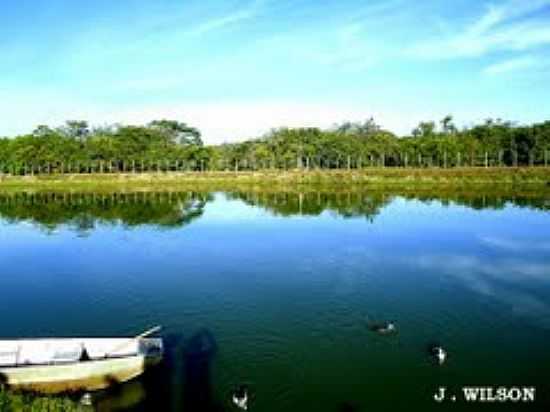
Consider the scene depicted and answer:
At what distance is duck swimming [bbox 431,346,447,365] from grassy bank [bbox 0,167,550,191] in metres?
76.3

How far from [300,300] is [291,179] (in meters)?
80.3

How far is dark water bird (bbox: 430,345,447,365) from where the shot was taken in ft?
71.6

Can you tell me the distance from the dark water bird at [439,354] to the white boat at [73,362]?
9.50 meters

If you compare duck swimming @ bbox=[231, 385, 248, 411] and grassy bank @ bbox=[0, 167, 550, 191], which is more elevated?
grassy bank @ bbox=[0, 167, 550, 191]

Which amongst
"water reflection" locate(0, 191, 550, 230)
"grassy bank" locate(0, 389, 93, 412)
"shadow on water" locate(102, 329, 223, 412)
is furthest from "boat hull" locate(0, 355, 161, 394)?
"water reflection" locate(0, 191, 550, 230)

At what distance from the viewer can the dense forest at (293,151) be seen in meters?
119

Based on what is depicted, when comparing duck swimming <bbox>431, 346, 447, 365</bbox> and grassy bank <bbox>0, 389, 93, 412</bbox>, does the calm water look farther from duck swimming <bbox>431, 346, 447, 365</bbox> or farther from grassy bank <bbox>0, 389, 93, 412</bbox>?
grassy bank <bbox>0, 389, 93, 412</bbox>

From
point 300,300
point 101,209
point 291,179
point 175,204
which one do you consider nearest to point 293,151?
point 291,179

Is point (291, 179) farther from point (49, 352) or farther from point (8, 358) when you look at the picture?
point (8, 358)

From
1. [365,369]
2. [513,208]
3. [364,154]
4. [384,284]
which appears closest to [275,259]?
[384,284]

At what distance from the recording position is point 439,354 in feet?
71.7

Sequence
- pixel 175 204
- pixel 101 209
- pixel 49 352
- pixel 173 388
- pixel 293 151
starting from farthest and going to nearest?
pixel 293 151 → pixel 175 204 → pixel 101 209 → pixel 49 352 → pixel 173 388

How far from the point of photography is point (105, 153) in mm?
128625

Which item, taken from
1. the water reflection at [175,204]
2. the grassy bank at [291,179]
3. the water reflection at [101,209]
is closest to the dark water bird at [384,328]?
the water reflection at [175,204]
